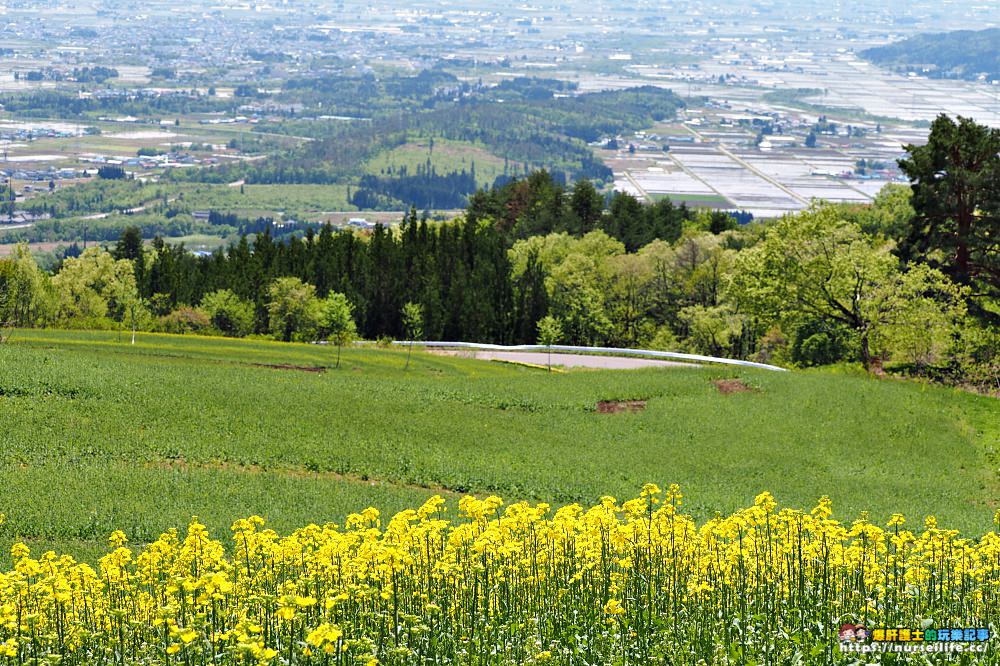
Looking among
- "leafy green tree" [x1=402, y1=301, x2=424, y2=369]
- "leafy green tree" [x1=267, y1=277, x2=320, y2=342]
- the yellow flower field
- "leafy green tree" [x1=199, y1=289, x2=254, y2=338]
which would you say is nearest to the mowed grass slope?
the yellow flower field

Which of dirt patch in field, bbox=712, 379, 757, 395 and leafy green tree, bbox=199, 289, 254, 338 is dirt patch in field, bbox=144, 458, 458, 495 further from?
leafy green tree, bbox=199, 289, 254, 338

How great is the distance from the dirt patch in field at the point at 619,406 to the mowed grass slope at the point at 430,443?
1.71 ft

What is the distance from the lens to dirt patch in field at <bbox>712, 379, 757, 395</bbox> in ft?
166

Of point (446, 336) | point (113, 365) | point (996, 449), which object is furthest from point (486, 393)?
point (446, 336)

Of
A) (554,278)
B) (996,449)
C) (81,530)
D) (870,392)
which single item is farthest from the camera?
(554,278)

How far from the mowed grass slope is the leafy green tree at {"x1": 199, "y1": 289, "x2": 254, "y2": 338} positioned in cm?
3223

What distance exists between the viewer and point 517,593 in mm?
18297

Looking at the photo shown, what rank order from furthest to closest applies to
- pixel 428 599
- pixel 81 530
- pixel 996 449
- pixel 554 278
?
pixel 554 278 < pixel 996 449 < pixel 81 530 < pixel 428 599

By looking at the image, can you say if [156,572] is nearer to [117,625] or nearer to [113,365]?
[117,625]

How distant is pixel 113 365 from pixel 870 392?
3218cm

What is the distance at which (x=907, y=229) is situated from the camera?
69.4m

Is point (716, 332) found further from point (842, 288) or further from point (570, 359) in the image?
point (842, 288)

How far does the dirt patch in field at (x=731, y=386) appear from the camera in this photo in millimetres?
50531

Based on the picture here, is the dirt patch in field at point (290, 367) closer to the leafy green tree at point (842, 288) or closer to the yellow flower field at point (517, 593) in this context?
the leafy green tree at point (842, 288)
